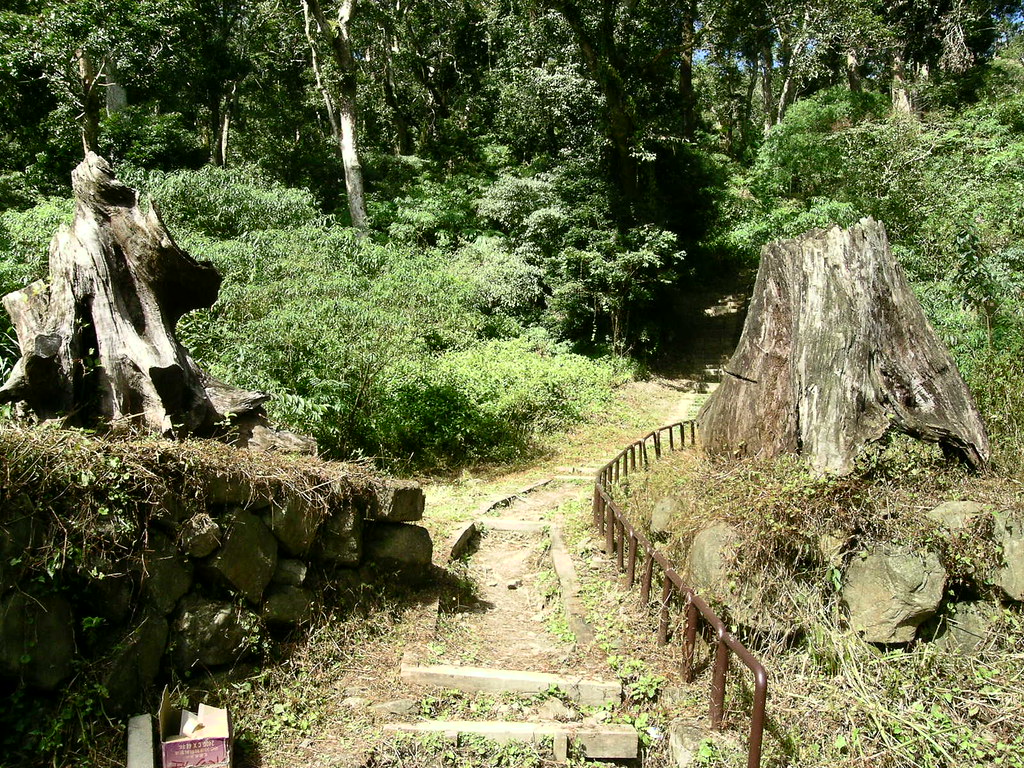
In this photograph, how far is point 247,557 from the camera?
4.59 m

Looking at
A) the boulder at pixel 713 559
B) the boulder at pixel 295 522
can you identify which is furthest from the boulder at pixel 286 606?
the boulder at pixel 713 559

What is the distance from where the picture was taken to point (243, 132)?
1071 inches

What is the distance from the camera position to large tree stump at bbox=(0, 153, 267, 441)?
4453 millimetres

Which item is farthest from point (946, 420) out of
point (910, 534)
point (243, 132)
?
point (243, 132)

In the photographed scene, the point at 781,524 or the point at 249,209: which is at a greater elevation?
the point at 249,209

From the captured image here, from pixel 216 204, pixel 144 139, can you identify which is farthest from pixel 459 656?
pixel 144 139

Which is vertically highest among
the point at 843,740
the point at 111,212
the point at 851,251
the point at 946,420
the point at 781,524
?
the point at 111,212

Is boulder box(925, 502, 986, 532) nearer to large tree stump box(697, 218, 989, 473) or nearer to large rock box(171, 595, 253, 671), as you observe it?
large tree stump box(697, 218, 989, 473)

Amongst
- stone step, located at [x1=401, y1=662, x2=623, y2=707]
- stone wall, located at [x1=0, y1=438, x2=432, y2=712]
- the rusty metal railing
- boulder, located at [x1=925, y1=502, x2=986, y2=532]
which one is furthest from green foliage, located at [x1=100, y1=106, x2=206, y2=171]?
boulder, located at [x1=925, y1=502, x2=986, y2=532]

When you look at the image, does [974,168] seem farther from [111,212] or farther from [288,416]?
[111,212]

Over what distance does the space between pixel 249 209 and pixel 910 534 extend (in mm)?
13903

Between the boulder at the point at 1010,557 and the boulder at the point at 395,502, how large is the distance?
454 centimetres

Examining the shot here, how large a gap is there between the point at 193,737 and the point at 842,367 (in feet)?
18.0

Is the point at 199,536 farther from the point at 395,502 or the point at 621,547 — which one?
→ the point at 621,547
